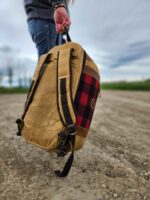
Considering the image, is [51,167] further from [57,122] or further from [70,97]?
[70,97]

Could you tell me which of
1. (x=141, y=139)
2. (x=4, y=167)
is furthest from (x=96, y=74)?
(x=141, y=139)

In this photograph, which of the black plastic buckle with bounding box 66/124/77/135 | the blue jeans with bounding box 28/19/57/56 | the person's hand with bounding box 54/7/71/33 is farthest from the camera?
the blue jeans with bounding box 28/19/57/56

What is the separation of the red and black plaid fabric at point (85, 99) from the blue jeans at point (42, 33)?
55 centimetres

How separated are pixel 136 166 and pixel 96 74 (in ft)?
2.55

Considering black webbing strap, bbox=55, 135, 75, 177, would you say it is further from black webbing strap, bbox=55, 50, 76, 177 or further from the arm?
the arm

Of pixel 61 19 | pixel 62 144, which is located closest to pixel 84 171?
pixel 62 144

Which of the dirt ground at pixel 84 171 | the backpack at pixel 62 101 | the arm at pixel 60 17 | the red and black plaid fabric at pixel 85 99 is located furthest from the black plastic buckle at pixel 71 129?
the arm at pixel 60 17

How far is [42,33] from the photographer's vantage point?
5.64ft

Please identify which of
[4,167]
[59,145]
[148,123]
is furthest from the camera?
[148,123]

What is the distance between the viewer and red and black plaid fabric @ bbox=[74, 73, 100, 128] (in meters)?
1.37

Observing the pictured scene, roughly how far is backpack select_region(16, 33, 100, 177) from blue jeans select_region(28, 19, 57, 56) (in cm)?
29

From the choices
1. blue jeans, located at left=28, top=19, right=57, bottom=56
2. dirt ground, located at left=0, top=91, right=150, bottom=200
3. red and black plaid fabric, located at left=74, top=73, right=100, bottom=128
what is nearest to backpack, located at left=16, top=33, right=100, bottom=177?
red and black plaid fabric, located at left=74, top=73, right=100, bottom=128

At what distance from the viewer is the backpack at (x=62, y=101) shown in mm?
1300

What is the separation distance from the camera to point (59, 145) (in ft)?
4.25
